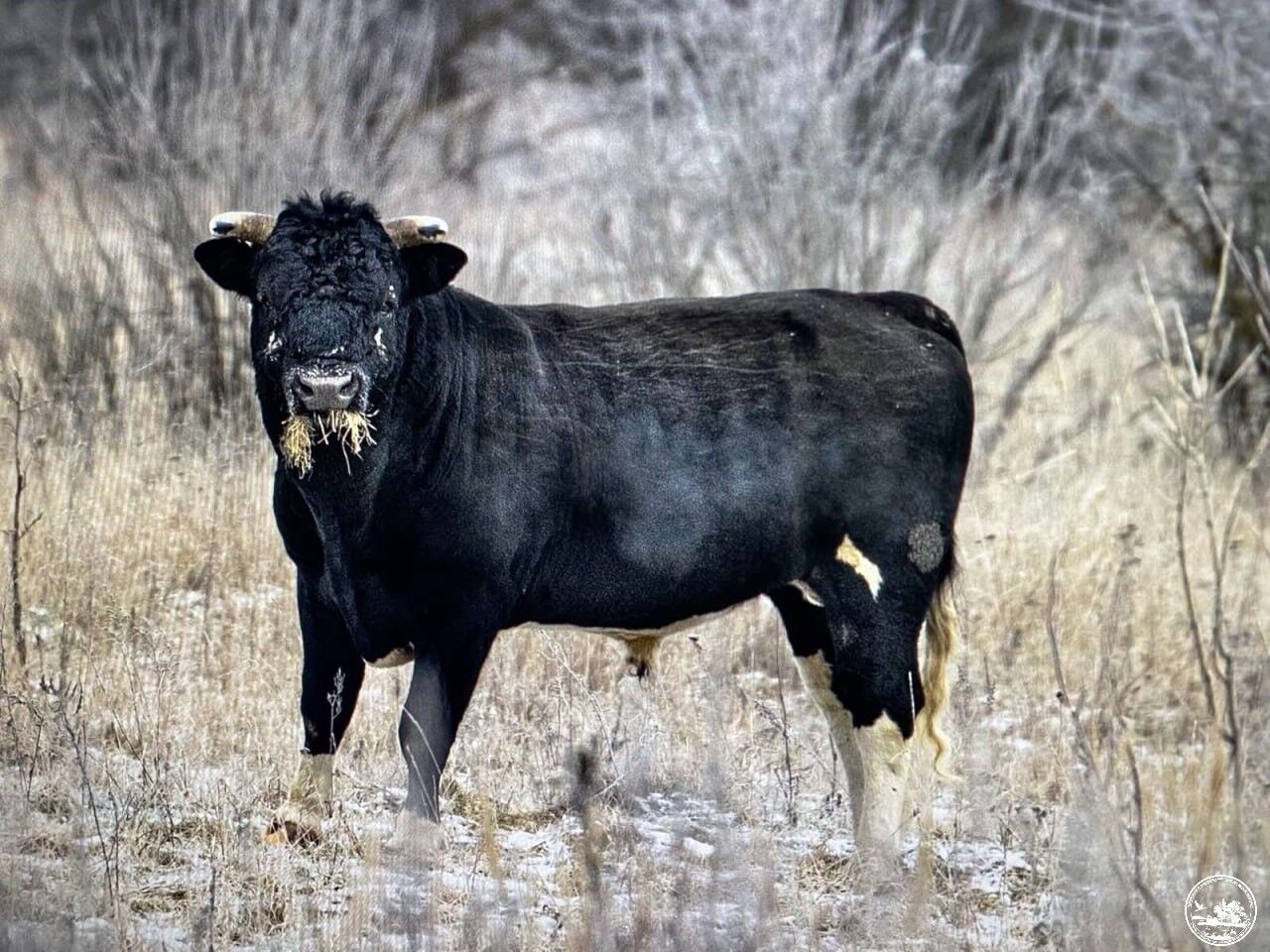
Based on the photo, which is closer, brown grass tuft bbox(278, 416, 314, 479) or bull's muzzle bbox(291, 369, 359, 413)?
bull's muzzle bbox(291, 369, 359, 413)

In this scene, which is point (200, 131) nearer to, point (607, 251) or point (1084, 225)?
point (607, 251)

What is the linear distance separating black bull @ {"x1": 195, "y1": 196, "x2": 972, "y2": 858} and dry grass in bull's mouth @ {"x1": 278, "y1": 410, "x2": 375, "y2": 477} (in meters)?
0.06

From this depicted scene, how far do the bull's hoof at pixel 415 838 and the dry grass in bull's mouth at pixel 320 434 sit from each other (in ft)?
4.21

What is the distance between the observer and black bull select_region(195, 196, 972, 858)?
6.10 m

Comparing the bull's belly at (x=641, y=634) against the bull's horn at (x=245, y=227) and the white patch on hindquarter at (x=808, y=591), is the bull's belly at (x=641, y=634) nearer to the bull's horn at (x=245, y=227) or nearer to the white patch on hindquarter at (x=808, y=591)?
the white patch on hindquarter at (x=808, y=591)

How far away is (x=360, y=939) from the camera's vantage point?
5062 millimetres

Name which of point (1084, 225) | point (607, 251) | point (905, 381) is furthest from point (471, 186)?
point (905, 381)

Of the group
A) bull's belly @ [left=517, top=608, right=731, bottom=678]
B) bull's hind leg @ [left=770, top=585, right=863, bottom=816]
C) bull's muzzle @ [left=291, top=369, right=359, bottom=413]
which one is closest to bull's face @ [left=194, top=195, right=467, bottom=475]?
bull's muzzle @ [left=291, top=369, right=359, bottom=413]

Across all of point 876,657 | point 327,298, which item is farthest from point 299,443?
point 876,657

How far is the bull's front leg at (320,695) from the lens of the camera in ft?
21.0

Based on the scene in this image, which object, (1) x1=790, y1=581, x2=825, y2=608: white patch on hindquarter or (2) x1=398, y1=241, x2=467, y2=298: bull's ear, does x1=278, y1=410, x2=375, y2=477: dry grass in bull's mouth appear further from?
(1) x1=790, y1=581, x2=825, y2=608: white patch on hindquarter

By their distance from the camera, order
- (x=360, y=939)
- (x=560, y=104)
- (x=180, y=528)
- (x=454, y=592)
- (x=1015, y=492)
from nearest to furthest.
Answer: (x=360, y=939)
(x=454, y=592)
(x=180, y=528)
(x=1015, y=492)
(x=560, y=104)

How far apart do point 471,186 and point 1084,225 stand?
552 cm

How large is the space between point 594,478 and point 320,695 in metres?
1.34
